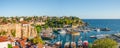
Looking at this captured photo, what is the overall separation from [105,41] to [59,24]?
99.1 feet

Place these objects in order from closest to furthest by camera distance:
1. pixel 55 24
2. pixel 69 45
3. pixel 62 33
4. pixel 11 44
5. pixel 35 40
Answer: pixel 11 44 < pixel 35 40 < pixel 69 45 < pixel 62 33 < pixel 55 24

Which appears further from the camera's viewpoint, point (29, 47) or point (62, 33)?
point (62, 33)

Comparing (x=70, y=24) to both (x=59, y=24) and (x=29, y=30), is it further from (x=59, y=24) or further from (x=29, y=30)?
(x=29, y=30)

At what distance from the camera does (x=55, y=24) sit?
44.0 meters

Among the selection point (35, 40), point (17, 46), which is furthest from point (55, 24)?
point (17, 46)

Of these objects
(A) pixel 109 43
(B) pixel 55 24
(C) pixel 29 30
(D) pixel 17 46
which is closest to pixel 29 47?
(D) pixel 17 46

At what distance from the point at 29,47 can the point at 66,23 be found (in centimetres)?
3116

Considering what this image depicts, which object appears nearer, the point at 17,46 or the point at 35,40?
the point at 17,46

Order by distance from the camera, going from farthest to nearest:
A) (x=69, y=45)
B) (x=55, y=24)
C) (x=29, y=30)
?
1. (x=55, y=24)
2. (x=29, y=30)
3. (x=69, y=45)

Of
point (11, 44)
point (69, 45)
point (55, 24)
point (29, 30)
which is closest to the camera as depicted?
point (11, 44)

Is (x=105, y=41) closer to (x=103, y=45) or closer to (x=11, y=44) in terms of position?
(x=103, y=45)

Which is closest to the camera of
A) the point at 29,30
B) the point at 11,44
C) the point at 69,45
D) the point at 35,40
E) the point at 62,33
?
the point at 11,44

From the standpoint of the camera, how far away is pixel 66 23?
148ft

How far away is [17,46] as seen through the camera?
47.2 feet
